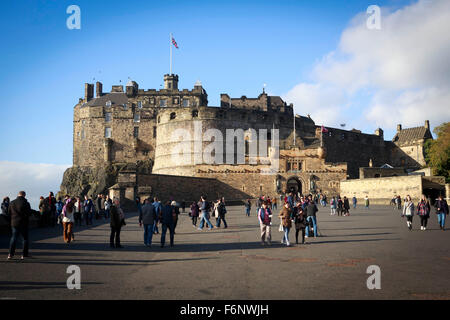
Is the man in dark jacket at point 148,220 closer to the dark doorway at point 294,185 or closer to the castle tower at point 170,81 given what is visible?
the dark doorway at point 294,185

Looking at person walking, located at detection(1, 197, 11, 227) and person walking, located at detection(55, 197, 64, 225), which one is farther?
person walking, located at detection(55, 197, 64, 225)

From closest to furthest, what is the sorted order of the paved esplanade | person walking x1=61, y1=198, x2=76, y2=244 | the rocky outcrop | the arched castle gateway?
the paved esplanade → person walking x1=61, y1=198, x2=76, y2=244 → the arched castle gateway → the rocky outcrop

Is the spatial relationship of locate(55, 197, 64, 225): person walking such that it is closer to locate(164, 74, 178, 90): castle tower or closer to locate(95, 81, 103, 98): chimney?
locate(164, 74, 178, 90): castle tower

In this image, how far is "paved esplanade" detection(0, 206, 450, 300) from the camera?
4867mm

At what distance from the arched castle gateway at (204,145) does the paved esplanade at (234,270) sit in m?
27.9

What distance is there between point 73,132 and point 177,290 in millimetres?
57650

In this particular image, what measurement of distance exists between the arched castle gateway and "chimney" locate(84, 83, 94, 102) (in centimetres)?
17

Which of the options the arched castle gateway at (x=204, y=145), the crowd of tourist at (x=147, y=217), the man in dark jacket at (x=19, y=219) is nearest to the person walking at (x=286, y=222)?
the crowd of tourist at (x=147, y=217)

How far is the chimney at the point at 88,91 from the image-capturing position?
59.0 m

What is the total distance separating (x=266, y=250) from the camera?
8859 mm

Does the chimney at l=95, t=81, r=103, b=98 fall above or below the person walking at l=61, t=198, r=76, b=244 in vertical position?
Answer: above

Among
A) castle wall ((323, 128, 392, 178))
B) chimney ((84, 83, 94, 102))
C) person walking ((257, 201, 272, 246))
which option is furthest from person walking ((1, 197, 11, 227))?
chimney ((84, 83, 94, 102))
